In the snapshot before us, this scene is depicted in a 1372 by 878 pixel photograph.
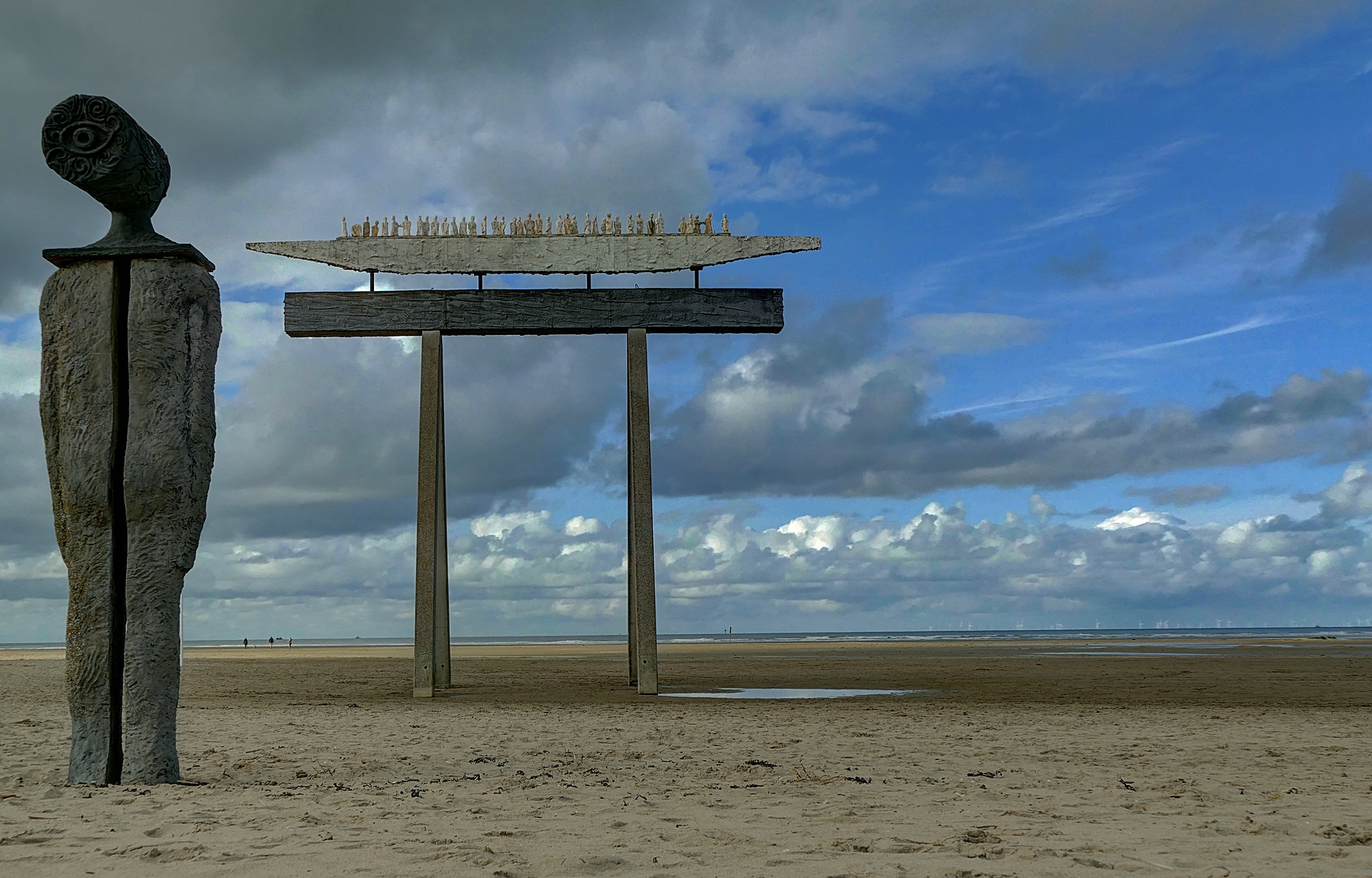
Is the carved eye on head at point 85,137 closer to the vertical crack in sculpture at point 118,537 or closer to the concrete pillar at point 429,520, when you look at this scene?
the vertical crack in sculpture at point 118,537

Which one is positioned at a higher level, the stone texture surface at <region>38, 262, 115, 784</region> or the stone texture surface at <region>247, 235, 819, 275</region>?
the stone texture surface at <region>247, 235, 819, 275</region>

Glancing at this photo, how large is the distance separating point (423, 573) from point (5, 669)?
1928cm

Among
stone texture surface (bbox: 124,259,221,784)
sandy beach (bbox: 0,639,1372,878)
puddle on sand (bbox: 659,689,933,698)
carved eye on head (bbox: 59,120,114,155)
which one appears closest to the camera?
sandy beach (bbox: 0,639,1372,878)

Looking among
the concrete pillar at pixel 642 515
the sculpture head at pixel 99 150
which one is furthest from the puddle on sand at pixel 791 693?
the sculpture head at pixel 99 150

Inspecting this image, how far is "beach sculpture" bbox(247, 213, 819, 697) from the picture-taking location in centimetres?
1388

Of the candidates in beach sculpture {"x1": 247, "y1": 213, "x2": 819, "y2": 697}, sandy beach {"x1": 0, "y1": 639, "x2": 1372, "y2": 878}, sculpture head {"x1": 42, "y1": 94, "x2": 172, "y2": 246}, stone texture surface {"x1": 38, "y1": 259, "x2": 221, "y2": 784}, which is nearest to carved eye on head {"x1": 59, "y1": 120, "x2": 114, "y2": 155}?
sculpture head {"x1": 42, "y1": 94, "x2": 172, "y2": 246}

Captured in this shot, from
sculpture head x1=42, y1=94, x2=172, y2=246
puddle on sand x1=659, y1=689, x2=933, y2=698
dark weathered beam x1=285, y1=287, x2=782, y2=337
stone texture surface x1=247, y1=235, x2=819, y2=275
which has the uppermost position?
stone texture surface x1=247, y1=235, x2=819, y2=275

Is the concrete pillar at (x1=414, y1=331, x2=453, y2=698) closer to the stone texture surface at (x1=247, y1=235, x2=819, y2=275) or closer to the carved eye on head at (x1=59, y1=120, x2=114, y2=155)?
the stone texture surface at (x1=247, y1=235, x2=819, y2=275)

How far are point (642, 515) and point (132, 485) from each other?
25.7ft

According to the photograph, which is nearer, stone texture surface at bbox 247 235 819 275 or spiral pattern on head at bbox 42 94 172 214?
spiral pattern on head at bbox 42 94 172 214

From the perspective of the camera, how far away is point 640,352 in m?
14.1

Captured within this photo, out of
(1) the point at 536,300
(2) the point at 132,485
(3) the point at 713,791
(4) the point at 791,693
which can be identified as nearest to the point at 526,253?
(1) the point at 536,300

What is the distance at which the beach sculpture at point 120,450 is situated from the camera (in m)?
6.51

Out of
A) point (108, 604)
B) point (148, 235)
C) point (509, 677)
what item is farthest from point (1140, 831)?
point (509, 677)
